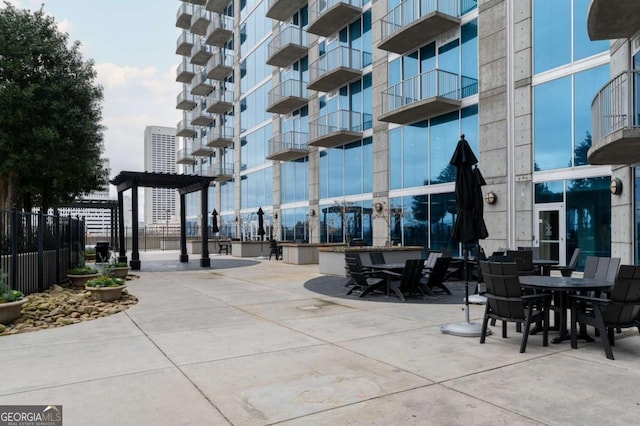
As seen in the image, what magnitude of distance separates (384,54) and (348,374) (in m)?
19.7

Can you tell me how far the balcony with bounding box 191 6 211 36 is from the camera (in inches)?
1779

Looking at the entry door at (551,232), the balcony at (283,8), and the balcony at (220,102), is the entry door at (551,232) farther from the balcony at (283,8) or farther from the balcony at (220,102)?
the balcony at (220,102)

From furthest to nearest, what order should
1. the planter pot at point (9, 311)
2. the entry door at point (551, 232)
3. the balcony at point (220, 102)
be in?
the balcony at point (220, 102)
the entry door at point (551, 232)
the planter pot at point (9, 311)

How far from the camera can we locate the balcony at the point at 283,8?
1131 inches

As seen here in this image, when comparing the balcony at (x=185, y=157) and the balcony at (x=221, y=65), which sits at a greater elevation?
the balcony at (x=221, y=65)

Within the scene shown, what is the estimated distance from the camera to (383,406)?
4180mm

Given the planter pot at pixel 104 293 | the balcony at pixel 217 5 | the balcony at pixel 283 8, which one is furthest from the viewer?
the balcony at pixel 217 5

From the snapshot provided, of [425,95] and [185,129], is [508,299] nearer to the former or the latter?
[425,95]

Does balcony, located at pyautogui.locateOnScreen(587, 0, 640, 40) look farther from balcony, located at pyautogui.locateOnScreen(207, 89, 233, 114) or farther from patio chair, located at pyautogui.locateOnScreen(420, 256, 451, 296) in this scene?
balcony, located at pyautogui.locateOnScreen(207, 89, 233, 114)

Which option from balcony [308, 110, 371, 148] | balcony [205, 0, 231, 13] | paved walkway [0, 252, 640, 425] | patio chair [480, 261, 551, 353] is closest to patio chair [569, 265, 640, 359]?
paved walkway [0, 252, 640, 425]

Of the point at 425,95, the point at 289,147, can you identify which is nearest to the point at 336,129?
the point at 289,147

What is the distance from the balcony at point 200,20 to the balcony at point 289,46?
18723mm

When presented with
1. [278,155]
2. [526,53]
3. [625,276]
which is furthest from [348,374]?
[278,155]

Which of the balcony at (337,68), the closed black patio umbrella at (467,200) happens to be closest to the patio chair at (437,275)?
the closed black patio umbrella at (467,200)
